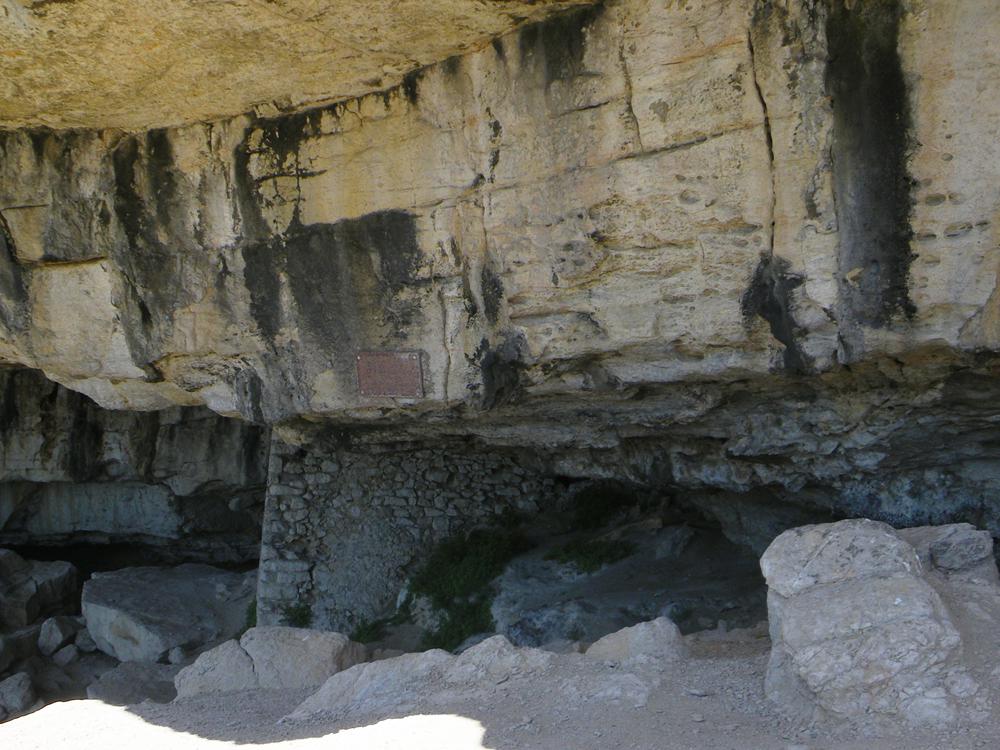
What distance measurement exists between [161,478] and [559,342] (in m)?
6.51

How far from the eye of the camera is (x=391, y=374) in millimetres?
5121

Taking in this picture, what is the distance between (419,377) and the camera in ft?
16.6

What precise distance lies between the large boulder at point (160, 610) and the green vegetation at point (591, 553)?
2.88 metres

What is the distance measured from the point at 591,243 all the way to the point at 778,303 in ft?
2.92

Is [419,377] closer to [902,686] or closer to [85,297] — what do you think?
→ [85,297]

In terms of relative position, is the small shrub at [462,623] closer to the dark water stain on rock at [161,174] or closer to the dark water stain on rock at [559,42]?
the dark water stain on rock at [161,174]

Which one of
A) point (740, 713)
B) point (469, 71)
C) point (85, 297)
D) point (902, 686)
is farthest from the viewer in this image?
point (85, 297)

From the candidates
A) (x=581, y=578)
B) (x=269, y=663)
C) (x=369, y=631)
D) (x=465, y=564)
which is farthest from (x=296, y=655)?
(x=581, y=578)

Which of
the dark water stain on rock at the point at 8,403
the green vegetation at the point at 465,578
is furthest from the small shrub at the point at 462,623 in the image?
the dark water stain on rock at the point at 8,403

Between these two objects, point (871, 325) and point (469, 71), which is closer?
point (871, 325)

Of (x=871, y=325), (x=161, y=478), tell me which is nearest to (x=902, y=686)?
(x=871, y=325)

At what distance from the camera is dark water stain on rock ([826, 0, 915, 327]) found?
347cm

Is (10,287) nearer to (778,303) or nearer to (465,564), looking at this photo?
(465,564)

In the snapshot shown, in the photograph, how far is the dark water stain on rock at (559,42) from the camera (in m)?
3.89
